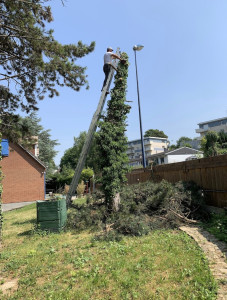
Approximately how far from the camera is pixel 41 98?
29.9 feet

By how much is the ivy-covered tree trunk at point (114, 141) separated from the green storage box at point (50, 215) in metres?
1.71

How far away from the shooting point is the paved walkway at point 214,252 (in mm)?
3059

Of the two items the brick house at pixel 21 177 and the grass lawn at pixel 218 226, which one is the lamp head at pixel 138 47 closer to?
the grass lawn at pixel 218 226

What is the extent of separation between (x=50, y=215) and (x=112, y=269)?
3569 mm

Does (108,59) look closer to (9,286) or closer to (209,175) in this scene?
(209,175)

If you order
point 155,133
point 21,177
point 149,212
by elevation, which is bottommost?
point 149,212

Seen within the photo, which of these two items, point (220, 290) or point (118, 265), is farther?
point (118, 265)

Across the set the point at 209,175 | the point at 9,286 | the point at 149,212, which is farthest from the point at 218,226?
the point at 9,286

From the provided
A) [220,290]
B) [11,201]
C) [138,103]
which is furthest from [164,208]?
[11,201]

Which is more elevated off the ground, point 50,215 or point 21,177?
point 21,177

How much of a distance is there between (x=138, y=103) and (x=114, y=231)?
11078 millimetres

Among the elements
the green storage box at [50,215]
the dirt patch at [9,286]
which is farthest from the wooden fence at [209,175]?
the dirt patch at [9,286]

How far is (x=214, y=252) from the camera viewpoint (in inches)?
161

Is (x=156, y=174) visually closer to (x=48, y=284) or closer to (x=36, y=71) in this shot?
(x=36, y=71)
